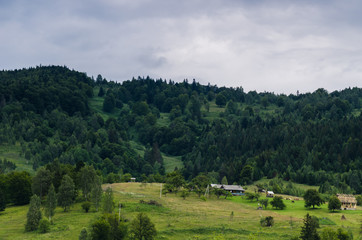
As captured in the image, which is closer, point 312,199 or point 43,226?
point 43,226

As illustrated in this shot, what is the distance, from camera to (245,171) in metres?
166

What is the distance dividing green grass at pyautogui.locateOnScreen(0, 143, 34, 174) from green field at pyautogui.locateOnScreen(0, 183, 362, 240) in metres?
56.9

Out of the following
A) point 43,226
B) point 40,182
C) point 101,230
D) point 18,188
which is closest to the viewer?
point 101,230

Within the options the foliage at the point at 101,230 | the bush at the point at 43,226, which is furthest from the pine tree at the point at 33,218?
the foliage at the point at 101,230

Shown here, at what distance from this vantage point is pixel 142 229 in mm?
70750

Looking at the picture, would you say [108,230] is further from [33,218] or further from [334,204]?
[334,204]

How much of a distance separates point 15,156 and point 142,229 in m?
114

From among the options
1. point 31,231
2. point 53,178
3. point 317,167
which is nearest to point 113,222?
point 31,231

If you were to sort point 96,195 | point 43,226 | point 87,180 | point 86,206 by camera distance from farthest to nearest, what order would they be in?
point 87,180 → point 96,195 → point 86,206 → point 43,226

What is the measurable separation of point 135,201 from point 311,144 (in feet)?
383

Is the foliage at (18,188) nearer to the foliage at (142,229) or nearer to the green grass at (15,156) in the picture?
the foliage at (142,229)

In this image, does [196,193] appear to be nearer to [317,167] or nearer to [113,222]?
[113,222]

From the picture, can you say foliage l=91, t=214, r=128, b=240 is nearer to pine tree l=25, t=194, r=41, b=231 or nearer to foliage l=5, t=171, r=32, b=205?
pine tree l=25, t=194, r=41, b=231

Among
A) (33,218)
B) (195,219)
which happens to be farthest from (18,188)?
(195,219)
